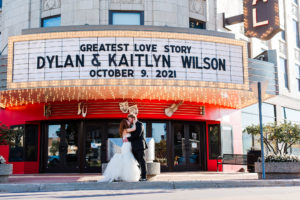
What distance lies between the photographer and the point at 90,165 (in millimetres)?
17359

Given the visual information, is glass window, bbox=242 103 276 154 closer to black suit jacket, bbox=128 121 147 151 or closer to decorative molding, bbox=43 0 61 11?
black suit jacket, bbox=128 121 147 151

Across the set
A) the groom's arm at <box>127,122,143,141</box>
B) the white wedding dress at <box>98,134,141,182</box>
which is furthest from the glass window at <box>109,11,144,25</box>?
the white wedding dress at <box>98,134,141,182</box>

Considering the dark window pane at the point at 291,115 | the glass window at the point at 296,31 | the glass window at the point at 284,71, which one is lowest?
the dark window pane at the point at 291,115

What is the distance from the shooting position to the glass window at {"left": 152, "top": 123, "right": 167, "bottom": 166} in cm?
1791

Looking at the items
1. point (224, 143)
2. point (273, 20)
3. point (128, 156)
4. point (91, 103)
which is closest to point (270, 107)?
point (224, 143)

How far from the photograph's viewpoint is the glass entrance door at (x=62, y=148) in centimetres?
1752

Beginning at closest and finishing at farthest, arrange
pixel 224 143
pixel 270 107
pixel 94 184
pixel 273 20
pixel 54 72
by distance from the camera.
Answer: pixel 94 184, pixel 54 72, pixel 273 20, pixel 224 143, pixel 270 107

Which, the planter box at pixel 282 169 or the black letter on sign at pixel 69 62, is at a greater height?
the black letter on sign at pixel 69 62

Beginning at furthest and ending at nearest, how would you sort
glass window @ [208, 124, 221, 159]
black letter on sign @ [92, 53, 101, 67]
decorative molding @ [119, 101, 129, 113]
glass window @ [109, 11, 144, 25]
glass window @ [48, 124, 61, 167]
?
glass window @ [208, 124, 221, 159], glass window @ [109, 11, 144, 25], glass window @ [48, 124, 61, 167], decorative molding @ [119, 101, 129, 113], black letter on sign @ [92, 53, 101, 67]

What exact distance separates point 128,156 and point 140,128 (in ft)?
2.72

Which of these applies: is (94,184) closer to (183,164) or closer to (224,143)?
(183,164)

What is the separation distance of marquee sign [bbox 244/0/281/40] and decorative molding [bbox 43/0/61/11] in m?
8.90

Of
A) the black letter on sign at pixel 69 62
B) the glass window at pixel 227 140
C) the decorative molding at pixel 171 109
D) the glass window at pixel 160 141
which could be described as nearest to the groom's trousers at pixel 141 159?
the black letter on sign at pixel 69 62

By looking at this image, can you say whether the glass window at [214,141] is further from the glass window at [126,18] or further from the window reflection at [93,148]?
the glass window at [126,18]
